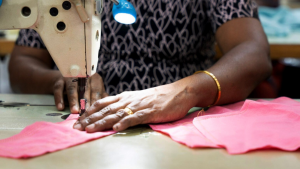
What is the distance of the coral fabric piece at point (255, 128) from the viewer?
2.26 feet

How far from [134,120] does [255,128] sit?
1.08ft

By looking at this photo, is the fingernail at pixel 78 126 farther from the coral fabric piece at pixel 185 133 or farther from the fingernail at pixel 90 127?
the coral fabric piece at pixel 185 133

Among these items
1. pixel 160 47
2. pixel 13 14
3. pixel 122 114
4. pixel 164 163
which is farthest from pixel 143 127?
pixel 160 47

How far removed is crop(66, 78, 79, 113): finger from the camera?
1047 millimetres

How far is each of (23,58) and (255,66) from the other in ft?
3.69

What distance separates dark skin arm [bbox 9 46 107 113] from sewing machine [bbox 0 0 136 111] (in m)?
0.31

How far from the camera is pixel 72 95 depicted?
3.67 ft

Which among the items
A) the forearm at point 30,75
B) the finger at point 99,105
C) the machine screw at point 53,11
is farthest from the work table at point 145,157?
the forearm at point 30,75

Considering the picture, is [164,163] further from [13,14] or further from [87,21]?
[13,14]

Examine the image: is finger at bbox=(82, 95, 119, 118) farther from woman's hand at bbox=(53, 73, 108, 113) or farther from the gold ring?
woman's hand at bbox=(53, 73, 108, 113)

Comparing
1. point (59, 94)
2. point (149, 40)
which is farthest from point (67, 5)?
point (149, 40)

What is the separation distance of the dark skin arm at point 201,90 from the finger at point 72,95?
17 centimetres

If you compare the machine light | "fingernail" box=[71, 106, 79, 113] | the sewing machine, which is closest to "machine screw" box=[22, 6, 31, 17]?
the sewing machine

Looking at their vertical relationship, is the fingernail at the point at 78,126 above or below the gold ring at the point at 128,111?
below
